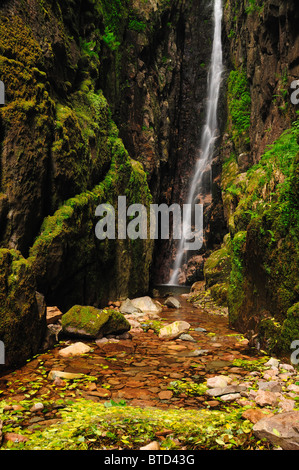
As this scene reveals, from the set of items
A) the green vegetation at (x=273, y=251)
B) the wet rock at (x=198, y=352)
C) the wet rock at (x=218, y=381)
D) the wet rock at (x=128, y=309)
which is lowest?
the wet rock at (x=128, y=309)

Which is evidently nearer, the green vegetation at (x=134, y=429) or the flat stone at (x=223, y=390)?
the green vegetation at (x=134, y=429)

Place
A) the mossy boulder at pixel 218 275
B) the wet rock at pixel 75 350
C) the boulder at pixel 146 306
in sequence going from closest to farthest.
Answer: the wet rock at pixel 75 350
the boulder at pixel 146 306
the mossy boulder at pixel 218 275

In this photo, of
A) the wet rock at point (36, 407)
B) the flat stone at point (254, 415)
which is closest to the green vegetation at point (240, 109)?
the flat stone at point (254, 415)

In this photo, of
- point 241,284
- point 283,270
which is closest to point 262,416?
point 283,270

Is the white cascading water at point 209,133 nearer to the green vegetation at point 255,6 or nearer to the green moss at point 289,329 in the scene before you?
the green vegetation at point 255,6

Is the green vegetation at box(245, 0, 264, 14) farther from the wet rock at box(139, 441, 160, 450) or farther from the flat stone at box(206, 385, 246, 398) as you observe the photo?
the wet rock at box(139, 441, 160, 450)

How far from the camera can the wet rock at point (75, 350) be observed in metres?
5.07

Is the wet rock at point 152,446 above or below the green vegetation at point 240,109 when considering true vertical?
below

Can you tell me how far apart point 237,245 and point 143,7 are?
57.8 ft

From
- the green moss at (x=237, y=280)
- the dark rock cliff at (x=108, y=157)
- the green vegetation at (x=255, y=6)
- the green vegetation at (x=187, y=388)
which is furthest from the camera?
the green vegetation at (x=255, y=6)

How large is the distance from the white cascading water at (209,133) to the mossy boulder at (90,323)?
1546 cm

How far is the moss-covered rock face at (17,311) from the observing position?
4234 millimetres

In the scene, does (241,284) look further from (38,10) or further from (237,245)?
(38,10)

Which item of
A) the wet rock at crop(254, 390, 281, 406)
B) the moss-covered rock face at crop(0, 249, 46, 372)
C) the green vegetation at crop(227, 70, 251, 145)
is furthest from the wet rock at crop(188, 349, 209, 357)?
the green vegetation at crop(227, 70, 251, 145)
